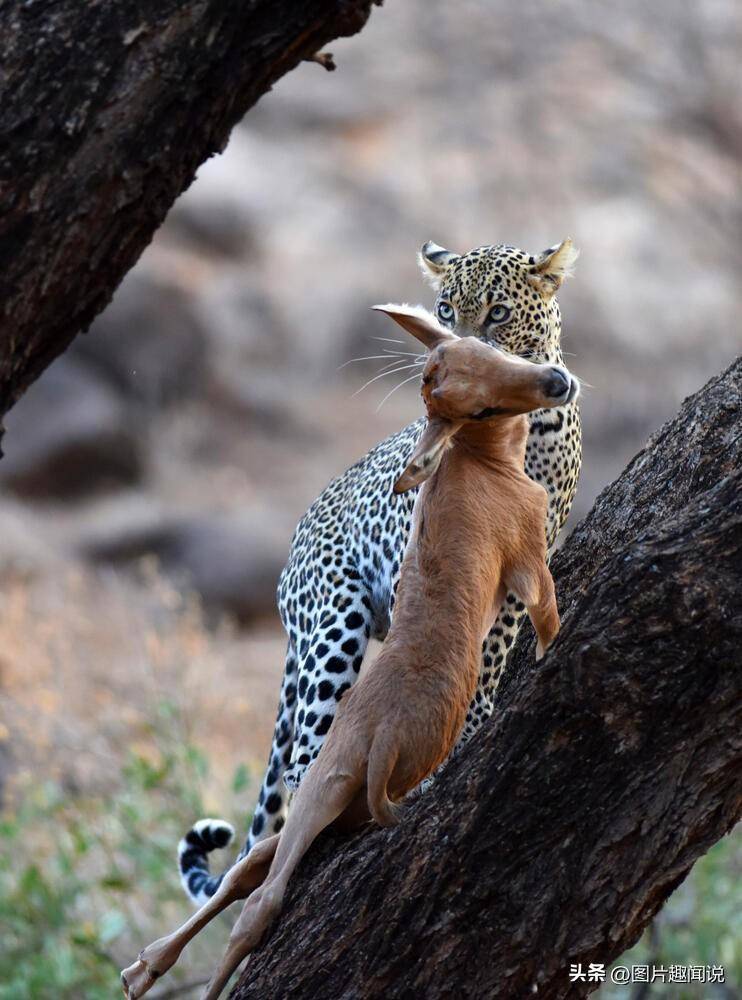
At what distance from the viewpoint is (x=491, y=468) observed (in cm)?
445

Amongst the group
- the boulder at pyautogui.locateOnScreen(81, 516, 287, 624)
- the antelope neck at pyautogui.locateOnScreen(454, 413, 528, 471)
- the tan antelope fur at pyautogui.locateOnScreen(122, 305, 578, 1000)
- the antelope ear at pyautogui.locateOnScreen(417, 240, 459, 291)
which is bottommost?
the tan antelope fur at pyautogui.locateOnScreen(122, 305, 578, 1000)

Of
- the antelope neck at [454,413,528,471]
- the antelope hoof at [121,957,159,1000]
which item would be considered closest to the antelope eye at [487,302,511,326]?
the antelope neck at [454,413,528,471]

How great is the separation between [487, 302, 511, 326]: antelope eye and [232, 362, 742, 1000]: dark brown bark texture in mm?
2183

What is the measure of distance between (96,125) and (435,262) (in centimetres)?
222

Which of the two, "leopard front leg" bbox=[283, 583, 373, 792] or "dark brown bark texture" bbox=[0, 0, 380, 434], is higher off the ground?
"dark brown bark texture" bbox=[0, 0, 380, 434]

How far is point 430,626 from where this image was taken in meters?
4.11

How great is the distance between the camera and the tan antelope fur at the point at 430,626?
3.98m

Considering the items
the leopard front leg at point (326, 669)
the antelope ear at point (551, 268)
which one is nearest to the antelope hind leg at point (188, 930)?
the leopard front leg at point (326, 669)

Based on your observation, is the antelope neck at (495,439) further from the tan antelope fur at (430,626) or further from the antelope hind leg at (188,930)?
the antelope hind leg at (188,930)

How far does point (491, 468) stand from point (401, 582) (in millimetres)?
466

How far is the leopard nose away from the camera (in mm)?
3930

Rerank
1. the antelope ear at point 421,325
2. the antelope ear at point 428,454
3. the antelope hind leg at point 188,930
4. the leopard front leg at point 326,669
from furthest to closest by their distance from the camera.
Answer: the leopard front leg at point 326,669
the antelope ear at point 421,325
the antelope hind leg at point 188,930
the antelope ear at point 428,454

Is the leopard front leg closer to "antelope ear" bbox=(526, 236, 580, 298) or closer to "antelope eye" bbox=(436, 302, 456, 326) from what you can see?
"antelope eye" bbox=(436, 302, 456, 326)

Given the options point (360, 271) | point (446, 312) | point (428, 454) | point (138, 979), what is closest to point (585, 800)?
point (428, 454)
